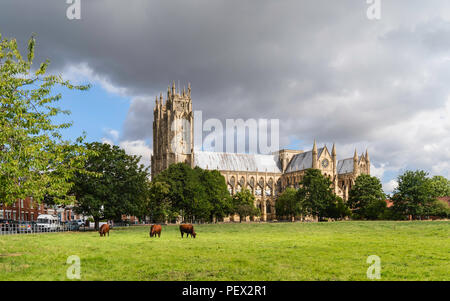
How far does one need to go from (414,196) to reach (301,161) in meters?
76.6

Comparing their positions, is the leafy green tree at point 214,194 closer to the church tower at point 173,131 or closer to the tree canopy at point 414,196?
the tree canopy at point 414,196

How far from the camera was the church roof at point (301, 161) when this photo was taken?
520 feet

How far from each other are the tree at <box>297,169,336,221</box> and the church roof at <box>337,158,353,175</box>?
211ft

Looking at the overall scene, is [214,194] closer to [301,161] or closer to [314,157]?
[314,157]

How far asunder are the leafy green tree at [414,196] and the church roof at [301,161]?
2573 inches

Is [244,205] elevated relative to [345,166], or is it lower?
lower

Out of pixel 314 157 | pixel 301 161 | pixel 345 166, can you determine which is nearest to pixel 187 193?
pixel 314 157

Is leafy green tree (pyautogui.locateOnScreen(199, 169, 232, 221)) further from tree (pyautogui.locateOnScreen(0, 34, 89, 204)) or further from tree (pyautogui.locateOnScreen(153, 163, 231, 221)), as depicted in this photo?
tree (pyautogui.locateOnScreen(0, 34, 89, 204))

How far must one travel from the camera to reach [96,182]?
53.8 meters

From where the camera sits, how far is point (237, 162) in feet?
534

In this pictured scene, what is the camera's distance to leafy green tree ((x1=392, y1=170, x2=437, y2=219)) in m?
88.1
